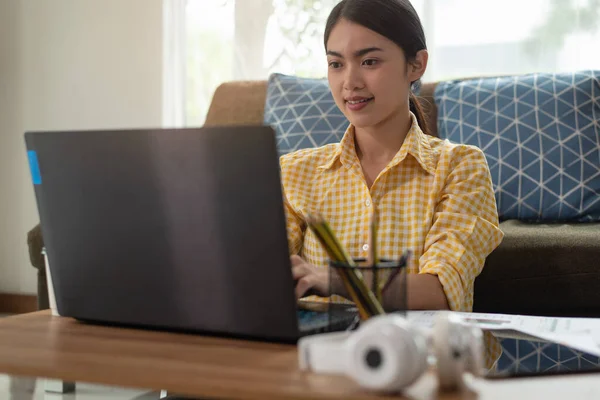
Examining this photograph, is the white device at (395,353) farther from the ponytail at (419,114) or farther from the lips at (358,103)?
the ponytail at (419,114)

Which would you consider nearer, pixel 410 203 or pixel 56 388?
pixel 410 203

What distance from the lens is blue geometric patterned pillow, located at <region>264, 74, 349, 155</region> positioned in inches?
98.9

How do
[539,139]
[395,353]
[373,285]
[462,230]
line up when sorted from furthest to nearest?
[539,139], [462,230], [373,285], [395,353]

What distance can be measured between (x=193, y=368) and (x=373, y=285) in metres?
0.23

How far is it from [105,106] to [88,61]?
0.73 ft

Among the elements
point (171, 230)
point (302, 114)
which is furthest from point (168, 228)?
point (302, 114)

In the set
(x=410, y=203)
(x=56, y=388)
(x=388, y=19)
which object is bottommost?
(x=56, y=388)

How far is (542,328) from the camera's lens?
3.49 feet

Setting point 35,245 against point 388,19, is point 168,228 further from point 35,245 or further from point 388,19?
point 35,245

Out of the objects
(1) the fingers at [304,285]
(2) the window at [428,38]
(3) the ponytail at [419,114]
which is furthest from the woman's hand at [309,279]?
(2) the window at [428,38]

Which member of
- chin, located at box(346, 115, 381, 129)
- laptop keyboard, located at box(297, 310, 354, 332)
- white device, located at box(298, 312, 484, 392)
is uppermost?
chin, located at box(346, 115, 381, 129)

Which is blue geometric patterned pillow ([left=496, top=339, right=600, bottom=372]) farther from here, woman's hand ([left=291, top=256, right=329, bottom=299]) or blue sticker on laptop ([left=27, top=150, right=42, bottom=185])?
blue sticker on laptop ([left=27, top=150, right=42, bottom=185])

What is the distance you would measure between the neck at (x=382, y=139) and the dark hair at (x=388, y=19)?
131 mm

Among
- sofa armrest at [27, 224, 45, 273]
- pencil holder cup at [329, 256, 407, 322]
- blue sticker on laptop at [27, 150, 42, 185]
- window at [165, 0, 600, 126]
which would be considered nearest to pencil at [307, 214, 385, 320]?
pencil holder cup at [329, 256, 407, 322]
